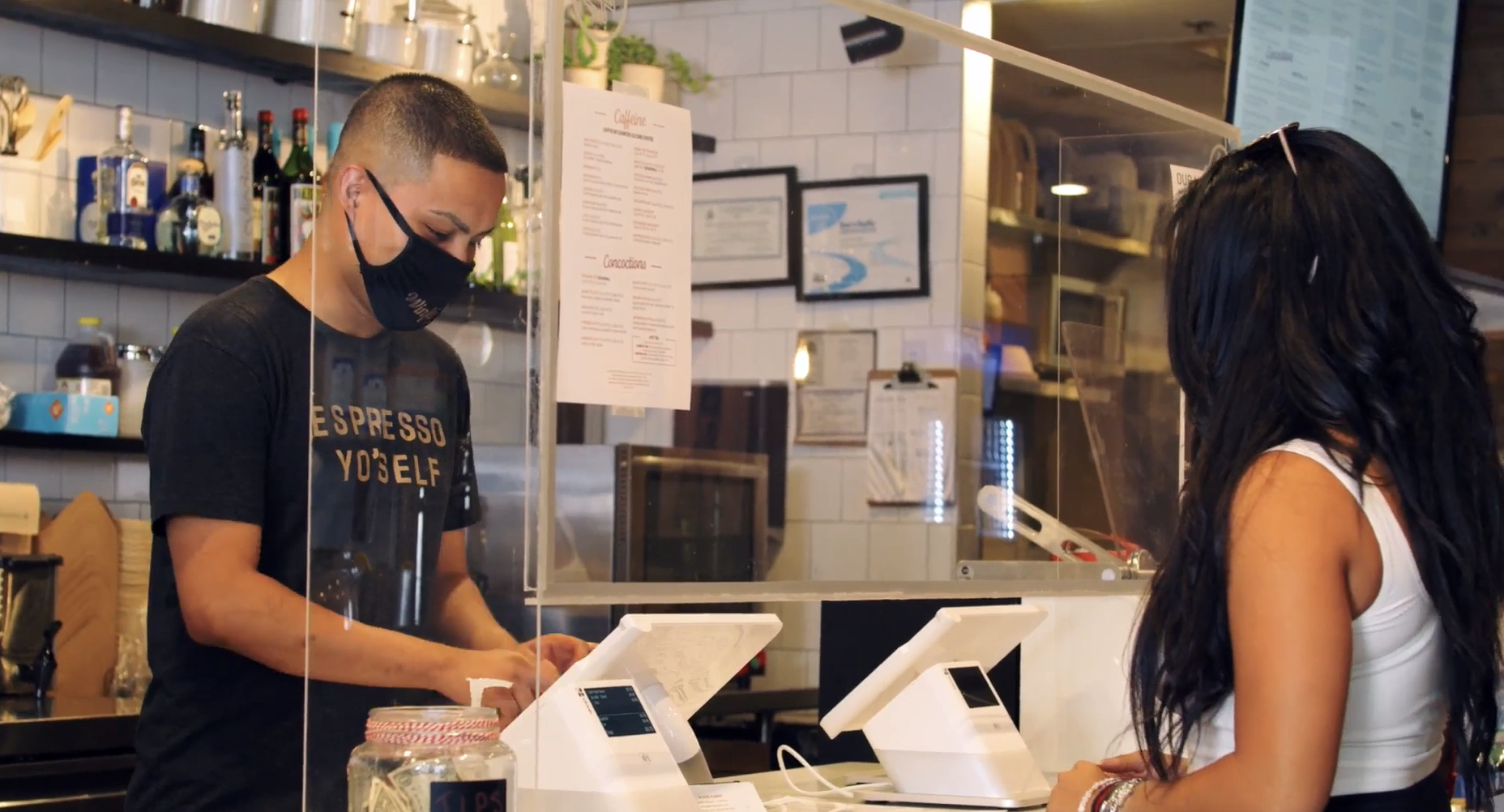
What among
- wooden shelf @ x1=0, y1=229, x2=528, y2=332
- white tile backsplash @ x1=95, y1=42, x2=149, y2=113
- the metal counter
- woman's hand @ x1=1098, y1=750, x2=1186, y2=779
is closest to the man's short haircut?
woman's hand @ x1=1098, y1=750, x2=1186, y2=779

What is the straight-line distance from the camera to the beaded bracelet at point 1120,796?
164 cm

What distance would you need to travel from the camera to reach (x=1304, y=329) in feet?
4.91

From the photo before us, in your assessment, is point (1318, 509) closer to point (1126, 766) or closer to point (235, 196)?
point (1126, 766)

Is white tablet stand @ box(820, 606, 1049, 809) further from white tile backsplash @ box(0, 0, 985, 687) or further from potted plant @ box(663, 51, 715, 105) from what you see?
potted plant @ box(663, 51, 715, 105)

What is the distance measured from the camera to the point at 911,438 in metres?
2.67

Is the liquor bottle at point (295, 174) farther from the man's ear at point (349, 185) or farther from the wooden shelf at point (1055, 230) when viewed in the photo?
the man's ear at point (349, 185)

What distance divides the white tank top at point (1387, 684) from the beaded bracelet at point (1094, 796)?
0.13 metres

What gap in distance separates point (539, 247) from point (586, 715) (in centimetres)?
45

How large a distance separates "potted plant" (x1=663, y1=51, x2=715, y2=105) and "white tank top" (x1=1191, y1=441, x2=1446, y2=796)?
0.81 metres

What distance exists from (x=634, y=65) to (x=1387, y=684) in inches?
38.3

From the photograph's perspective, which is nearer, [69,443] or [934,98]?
[934,98]

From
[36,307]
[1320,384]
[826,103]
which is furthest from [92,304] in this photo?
[1320,384]

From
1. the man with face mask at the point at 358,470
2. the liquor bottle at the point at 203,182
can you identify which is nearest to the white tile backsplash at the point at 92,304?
the liquor bottle at the point at 203,182

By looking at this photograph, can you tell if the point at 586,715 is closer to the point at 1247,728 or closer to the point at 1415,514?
the point at 1247,728
